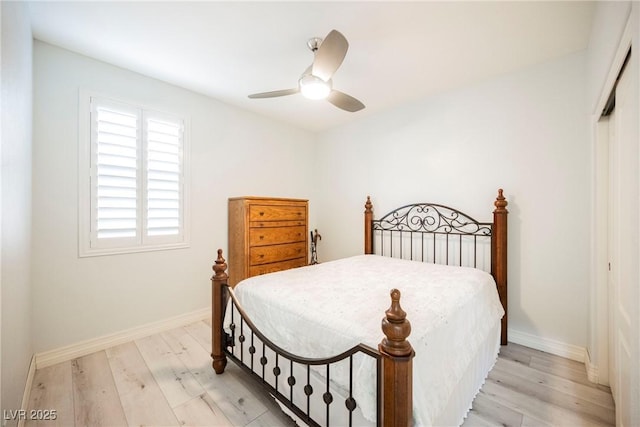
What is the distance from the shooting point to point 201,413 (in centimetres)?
163

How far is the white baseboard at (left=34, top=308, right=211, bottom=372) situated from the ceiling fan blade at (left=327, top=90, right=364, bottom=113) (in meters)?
2.72

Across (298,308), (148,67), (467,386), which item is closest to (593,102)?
(467,386)

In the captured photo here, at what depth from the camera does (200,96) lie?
10.2 ft

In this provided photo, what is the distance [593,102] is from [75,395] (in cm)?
423

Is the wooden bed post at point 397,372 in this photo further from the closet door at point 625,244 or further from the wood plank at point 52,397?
the wood plank at point 52,397

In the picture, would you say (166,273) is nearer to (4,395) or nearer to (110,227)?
(110,227)

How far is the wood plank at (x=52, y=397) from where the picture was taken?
1579 millimetres

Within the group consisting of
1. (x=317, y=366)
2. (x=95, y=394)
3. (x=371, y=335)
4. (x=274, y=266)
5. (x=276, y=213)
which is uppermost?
(x=276, y=213)

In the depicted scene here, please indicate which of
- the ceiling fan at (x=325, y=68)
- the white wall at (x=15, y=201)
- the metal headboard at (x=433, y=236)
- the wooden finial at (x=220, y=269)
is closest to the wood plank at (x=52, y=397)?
the white wall at (x=15, y=201)

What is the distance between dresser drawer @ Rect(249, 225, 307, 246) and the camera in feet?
10.3

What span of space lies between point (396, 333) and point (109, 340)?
2763 millimetres

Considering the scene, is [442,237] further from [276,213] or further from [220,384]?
[220,384]

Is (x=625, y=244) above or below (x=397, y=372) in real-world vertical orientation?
above

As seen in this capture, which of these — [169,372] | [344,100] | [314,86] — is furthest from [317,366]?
[344,100]
